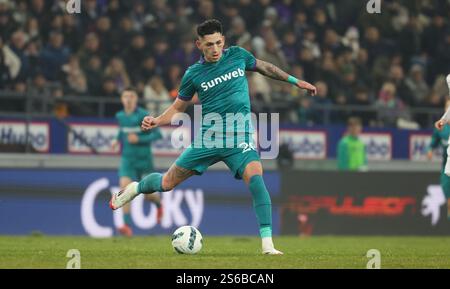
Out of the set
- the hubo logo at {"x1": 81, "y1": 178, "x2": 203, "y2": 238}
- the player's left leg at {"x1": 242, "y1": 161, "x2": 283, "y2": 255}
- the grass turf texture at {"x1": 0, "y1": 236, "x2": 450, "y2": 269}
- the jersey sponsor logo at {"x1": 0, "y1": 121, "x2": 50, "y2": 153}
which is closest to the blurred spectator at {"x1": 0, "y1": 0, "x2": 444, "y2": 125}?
the jersey sponsor logo at {"x1": 0, "y1": 121, "x2": 50, "y2": 153}

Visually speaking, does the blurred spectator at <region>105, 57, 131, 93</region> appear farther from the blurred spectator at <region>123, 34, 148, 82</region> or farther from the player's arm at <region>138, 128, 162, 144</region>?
the player's arm at <region>138, 128, 162, 144</region>

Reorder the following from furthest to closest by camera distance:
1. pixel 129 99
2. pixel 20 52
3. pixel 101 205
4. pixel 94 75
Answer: pixel 94 75
pixel 20 52
pixel 101 205
pixel 129 99

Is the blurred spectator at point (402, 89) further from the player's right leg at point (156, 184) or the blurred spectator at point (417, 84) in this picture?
the player's right leg at point (156, 184)

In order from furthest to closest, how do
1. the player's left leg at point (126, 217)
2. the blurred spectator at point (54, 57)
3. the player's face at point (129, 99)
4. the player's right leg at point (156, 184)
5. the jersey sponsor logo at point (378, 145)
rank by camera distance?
the jersey sponsor logo at point (378, 145) → the blurred spectator at point (54, 57) → the player's left leg at point (126, 217) → the player's face at point (129, 99) → the player's right leg at point (156, 184)

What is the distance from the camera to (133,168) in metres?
20.4

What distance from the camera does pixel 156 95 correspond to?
76.4ft

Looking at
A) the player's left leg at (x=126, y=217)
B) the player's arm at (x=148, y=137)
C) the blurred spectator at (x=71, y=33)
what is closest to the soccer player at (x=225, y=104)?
the player's left leg at (x=126, y=217)

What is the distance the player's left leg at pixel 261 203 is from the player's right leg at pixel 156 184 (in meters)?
0.84

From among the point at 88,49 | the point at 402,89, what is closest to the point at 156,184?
the point at 88,49

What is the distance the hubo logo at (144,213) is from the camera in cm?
2156

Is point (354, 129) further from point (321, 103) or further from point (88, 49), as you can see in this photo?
point (88, 49)

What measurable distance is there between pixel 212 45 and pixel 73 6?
32.7 ft

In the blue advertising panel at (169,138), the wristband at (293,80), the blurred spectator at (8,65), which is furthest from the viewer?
the blurred spectator at (8,65)
